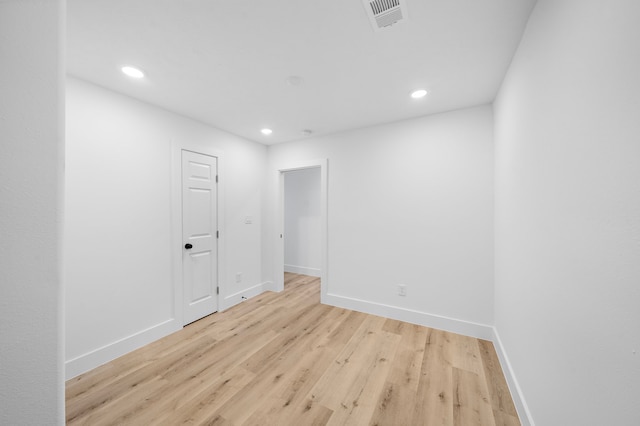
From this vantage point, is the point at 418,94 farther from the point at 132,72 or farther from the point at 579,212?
the point at 132,72

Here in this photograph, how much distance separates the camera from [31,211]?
2.02ft

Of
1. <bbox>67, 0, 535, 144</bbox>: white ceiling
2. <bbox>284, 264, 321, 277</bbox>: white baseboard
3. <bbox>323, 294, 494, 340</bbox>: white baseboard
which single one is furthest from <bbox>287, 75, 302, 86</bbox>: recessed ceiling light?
<bbox>284, 264, 321, 277</bbox>: white baseboard

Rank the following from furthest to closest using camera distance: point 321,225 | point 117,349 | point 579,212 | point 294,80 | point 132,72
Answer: point 321,225 < point 117,349 < point 294,80 < point 132,72 < point 579,212

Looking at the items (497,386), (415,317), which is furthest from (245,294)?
(497,386)

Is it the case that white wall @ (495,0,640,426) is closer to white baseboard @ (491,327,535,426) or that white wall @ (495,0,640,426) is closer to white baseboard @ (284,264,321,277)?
white baseboard @ (491,327,535,426)

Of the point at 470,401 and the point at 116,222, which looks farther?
the point at 116,222

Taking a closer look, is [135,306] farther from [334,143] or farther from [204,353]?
[334,143]

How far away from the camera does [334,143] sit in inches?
129

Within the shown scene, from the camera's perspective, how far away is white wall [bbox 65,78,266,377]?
1.90 metres

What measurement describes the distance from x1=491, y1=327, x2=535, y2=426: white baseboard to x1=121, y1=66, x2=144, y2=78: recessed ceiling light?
355 centimetres

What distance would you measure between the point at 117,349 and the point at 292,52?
2.97 meters

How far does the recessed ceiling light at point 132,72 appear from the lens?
1803mm

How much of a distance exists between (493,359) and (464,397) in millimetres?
654

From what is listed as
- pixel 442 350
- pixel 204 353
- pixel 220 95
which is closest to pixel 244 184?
pixel 220 95
